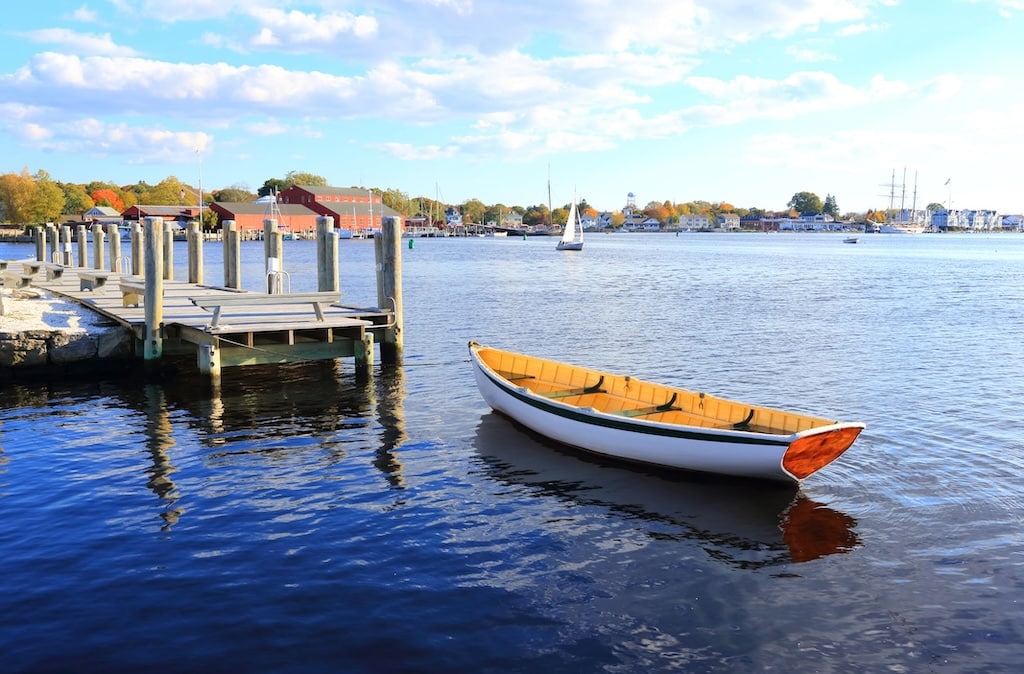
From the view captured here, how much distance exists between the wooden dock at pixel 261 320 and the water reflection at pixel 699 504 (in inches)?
248

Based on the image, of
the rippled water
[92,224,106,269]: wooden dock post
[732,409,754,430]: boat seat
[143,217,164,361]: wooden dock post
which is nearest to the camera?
the rippled water

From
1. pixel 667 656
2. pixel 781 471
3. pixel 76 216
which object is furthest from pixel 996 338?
pixel 76 216

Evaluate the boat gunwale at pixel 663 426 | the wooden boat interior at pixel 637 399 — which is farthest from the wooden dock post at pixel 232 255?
the boat gunwale at pixel 663 426

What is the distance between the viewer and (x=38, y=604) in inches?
361

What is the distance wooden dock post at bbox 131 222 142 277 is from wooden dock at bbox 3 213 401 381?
7.44 ft

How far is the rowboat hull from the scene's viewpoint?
12.6 meters

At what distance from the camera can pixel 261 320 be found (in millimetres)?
21375

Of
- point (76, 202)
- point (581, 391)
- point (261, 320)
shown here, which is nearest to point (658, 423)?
point (581, 391)

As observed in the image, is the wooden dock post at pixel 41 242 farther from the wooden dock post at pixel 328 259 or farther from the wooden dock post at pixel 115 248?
the wooden dock post at pixel 328 259

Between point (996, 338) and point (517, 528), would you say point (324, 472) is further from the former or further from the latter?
point (996, 338)

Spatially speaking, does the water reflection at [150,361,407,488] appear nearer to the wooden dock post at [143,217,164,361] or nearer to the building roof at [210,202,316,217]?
the wooden dock post at [143,217,164,361]

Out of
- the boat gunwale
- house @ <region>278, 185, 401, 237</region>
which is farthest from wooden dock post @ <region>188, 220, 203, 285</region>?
house @ <region>278, 185, 401, 237</region>

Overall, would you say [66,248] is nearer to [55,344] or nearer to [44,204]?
[55,344]

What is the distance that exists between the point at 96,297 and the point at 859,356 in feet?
77.5
